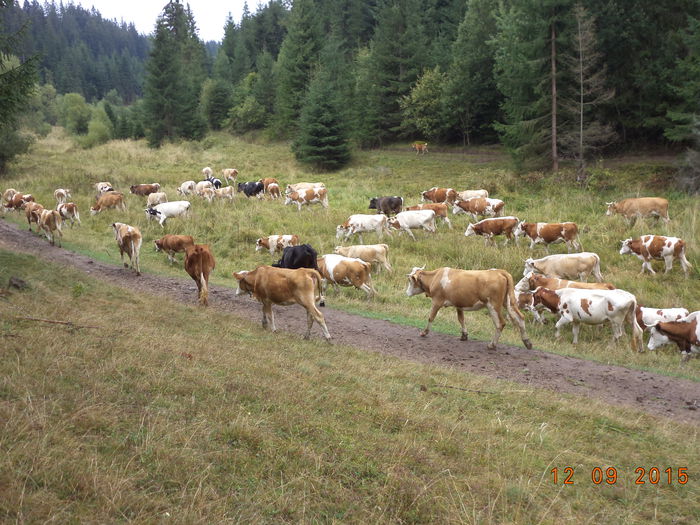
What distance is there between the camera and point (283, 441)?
456 centimetres

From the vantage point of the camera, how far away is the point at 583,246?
1855 cm

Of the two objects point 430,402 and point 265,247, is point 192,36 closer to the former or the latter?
point 265,247

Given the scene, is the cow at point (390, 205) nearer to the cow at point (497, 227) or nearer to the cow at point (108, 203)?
the cow at point (497, 227)

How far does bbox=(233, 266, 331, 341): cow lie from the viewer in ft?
32.5

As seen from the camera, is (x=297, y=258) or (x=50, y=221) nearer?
(x=297, y=258)

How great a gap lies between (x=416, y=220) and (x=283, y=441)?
56.8ft

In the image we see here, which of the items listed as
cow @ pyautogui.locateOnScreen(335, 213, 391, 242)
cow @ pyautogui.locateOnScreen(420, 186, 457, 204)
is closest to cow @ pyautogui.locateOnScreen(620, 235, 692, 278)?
cow @ pyautogui.locateOnScreen(335, 213, 391, 242)

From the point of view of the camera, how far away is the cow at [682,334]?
430 inches

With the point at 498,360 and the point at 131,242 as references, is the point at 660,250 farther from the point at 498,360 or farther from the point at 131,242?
the point at 131,242

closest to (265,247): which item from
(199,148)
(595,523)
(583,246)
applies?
(583,246)

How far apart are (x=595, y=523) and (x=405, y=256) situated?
14.7 m

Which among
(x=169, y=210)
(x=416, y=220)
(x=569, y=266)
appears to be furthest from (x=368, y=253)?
(x=169, y=210)

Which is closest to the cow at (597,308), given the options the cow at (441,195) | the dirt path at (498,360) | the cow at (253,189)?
the dirt path at (498,360)
